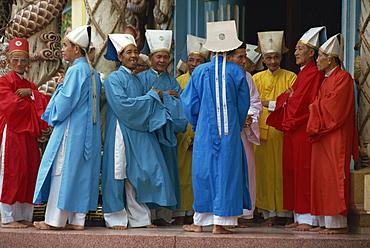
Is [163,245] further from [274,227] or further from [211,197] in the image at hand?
[274,227]

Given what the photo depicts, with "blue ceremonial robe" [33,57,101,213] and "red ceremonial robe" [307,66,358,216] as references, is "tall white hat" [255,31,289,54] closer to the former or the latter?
"red ceremonial robe" [307,66,358,216]

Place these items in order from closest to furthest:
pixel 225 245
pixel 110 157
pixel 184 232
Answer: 1. pixel 225 245
2. pixel 184 232
3. pixel 110 157

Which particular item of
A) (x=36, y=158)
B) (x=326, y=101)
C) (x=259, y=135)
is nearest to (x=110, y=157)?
(x=36, y=158)

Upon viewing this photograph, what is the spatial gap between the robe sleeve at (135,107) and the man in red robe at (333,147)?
61.9 inches

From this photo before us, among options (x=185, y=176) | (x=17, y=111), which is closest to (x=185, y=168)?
(x=185, y=176)

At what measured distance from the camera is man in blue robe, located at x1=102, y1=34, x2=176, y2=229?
7.67 m

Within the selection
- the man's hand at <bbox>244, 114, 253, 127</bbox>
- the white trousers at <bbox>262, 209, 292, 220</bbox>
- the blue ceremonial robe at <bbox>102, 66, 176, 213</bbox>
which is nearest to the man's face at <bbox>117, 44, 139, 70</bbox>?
the blue ceremonial robe at <bbox>102, 66, 176, 213</bbox>

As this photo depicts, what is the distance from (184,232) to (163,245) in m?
0.39

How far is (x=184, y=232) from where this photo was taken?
724 centimetres

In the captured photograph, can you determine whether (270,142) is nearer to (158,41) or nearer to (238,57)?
(238,57)

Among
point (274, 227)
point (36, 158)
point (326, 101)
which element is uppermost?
point (326, 101)

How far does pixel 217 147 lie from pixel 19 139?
223 cm

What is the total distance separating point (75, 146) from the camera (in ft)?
24.3

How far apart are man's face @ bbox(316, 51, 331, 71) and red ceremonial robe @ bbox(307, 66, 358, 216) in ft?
0.48
